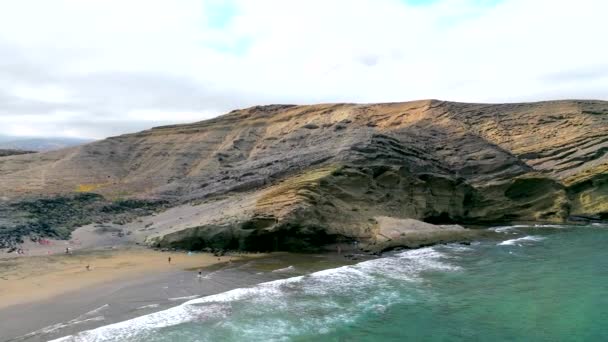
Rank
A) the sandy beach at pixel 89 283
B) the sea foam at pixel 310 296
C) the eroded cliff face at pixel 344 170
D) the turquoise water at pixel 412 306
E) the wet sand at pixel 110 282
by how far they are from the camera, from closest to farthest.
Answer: the turquoise water at pixel 412 306, the sea foam at pixel 310 296, the wet sand at pixel 110 282, the sandy beach at pixel 89 283, the eroded cliff face at pixel 344 170

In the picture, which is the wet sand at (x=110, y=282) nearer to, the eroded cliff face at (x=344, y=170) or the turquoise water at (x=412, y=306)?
the turquoise water at (x=412, y=306)

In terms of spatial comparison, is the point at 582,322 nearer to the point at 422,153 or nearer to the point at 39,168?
the point at 422,153

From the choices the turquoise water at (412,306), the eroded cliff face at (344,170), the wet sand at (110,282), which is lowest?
the turquoise water at (412,306)

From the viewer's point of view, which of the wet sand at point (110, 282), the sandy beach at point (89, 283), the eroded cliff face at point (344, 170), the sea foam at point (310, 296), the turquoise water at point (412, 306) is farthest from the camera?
the eroded cliff face at point (344, 170)

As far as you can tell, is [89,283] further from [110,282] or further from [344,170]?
[344,170]

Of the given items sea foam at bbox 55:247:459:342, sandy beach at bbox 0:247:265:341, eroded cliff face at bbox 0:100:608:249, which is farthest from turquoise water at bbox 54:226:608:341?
eroded cliff face at bbox 0:100:608:249

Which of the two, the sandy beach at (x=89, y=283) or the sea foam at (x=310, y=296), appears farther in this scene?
the sandy beach at (x=89, y=283)

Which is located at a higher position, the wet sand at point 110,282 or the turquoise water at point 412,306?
the wet sand at point 110,282

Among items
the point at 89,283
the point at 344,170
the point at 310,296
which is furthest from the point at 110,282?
the point at 344,170

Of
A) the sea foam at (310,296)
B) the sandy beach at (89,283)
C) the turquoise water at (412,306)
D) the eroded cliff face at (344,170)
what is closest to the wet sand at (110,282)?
the sandy beach at (89,283)
